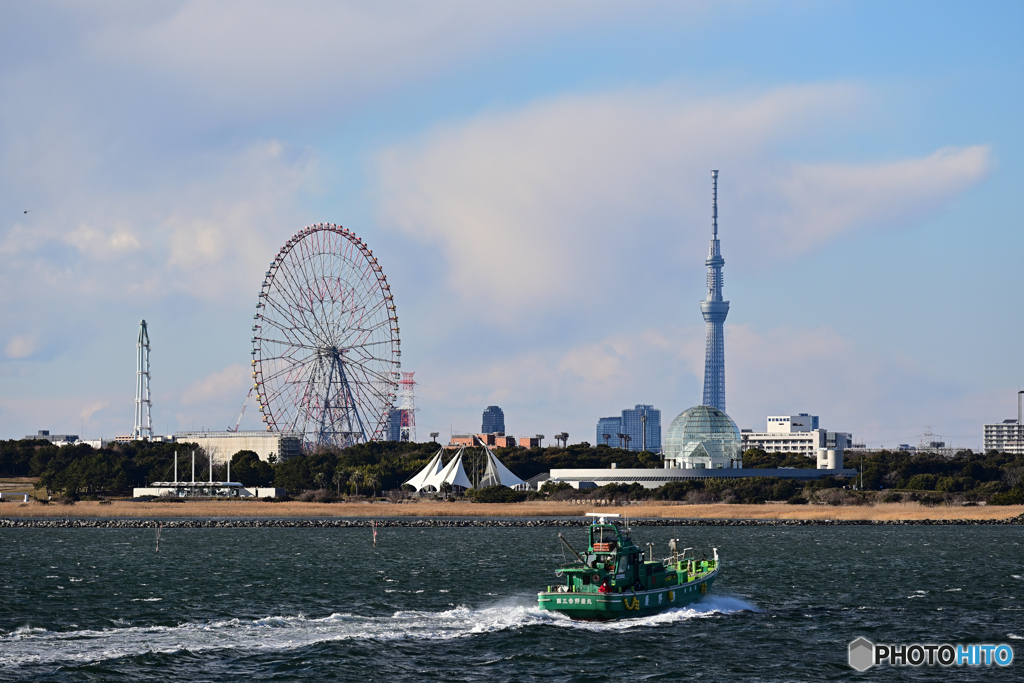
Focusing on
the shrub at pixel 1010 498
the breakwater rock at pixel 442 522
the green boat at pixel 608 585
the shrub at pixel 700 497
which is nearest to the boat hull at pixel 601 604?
the green boat at pixel 608 585

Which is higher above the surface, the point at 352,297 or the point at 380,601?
the point at 352,297

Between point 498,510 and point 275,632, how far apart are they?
116 m

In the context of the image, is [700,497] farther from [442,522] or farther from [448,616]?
[448,616]

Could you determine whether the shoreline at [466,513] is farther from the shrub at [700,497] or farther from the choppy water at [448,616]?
the choppy water at [448,616]

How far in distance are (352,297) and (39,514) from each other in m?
57.3

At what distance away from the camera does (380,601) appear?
6562 cm

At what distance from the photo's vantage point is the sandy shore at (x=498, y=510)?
156875mm

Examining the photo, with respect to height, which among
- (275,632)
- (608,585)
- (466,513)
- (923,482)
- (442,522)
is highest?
(608,585)

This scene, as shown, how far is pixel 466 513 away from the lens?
6496 inches

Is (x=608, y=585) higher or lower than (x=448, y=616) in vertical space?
higher

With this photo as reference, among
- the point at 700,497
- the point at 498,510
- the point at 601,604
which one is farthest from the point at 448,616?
the point at 700,497

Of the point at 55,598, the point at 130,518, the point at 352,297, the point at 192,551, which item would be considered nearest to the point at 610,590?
the point at 55,598

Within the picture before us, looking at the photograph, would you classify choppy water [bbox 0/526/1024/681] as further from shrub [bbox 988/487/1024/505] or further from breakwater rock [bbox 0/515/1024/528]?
shrub [bbox 988/487/1024/505]

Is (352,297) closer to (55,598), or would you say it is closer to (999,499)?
(999,499)
